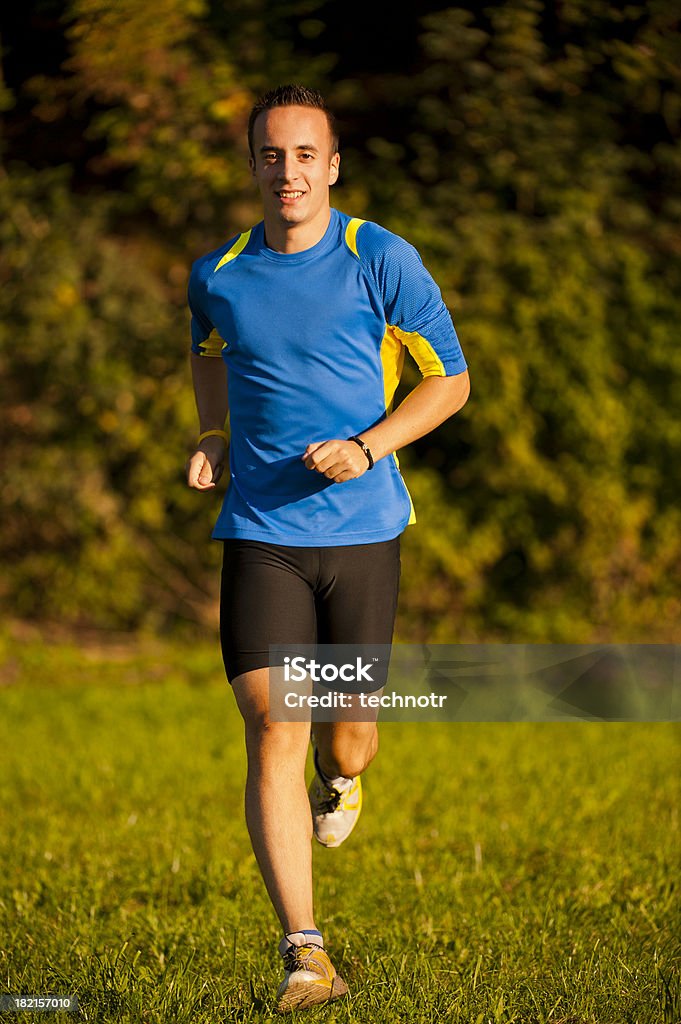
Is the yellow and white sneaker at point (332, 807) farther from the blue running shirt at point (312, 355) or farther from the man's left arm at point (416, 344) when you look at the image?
the man's left arm at point (416, 344)

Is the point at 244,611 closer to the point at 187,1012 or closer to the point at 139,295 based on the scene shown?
the point at 187,1012

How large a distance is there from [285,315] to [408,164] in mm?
4337

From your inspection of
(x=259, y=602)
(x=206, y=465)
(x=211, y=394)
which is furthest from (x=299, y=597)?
(x=211, y=394)

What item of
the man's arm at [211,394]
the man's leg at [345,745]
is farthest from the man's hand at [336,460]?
the man's leg at [345,745]

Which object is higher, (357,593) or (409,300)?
(409,300)

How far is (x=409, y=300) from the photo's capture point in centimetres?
325

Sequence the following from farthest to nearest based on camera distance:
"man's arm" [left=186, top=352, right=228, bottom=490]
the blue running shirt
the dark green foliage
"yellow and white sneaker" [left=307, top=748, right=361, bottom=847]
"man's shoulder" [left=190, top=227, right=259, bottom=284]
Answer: the dark green foliage, "yellow and white sneaker" [left=307, top=748, right=361, bottom=847], "man's arm" [left=186, top=352, right=228, bottom=490], "man's shoulder" [left=190, top=227, right=259, bottom=284], the blue running shirt

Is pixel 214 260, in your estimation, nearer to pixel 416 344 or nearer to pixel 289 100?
pixel 289 100

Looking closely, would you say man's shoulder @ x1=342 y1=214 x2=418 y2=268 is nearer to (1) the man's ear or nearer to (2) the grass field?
(1) the man's ear

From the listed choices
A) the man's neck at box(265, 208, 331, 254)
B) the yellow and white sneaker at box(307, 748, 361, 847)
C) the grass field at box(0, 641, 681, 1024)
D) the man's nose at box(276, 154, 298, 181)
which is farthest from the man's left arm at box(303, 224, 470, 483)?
the grass field at box(0, 641, 681, 1024)

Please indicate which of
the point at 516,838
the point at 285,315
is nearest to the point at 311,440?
the point at 285,315

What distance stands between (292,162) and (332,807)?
1.84m

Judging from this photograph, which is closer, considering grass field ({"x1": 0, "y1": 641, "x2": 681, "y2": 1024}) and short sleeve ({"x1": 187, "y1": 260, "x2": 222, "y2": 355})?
grass field ({"x1": 0, "y1": 641, "x2": 681, "y2": 1024})

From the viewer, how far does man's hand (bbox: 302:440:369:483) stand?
9.96ft
